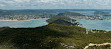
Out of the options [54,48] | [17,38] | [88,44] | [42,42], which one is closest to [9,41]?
[17,38]

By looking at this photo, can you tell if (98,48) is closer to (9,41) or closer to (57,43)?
(57,43)

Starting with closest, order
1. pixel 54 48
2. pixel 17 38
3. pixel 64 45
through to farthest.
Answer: pixel 54 48 → pixel 64 45 → pixel 17 38

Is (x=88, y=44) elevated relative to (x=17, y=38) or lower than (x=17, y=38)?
lower

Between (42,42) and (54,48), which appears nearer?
(54,48)

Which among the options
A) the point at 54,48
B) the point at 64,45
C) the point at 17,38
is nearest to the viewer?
the point at 54,48

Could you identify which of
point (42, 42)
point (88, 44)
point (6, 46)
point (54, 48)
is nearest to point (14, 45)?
point (6, 46)

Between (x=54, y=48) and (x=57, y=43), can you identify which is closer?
(x=54, y=48)

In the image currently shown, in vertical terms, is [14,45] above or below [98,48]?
above

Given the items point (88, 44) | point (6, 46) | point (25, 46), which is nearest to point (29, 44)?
point (25, 46)

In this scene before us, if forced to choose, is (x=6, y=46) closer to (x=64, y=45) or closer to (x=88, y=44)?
(x=64, y=45)
